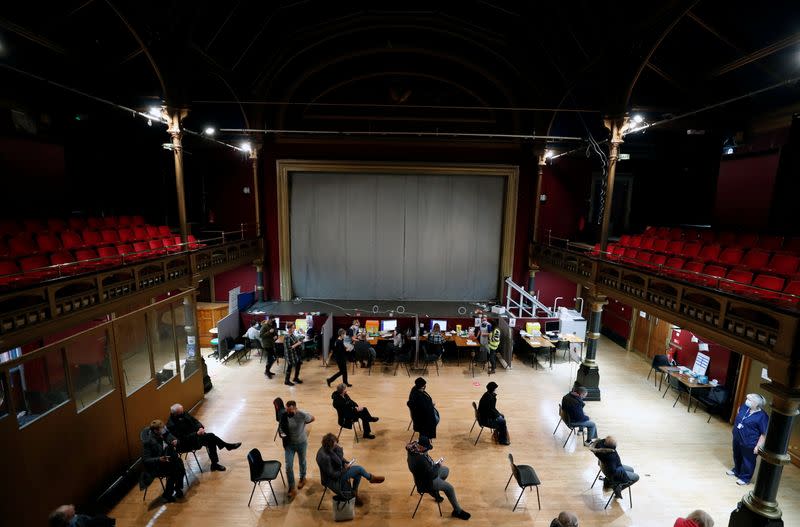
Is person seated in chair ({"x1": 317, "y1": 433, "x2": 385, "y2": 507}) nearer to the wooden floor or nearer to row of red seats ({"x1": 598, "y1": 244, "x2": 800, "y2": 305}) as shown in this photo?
the wooden floor

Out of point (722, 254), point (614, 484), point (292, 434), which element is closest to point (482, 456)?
point (614, 484)

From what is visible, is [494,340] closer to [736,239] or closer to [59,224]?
[736,239]

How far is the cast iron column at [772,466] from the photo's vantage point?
499 cm

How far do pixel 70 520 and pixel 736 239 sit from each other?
1291cm

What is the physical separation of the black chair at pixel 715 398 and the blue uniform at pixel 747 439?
2.17 m

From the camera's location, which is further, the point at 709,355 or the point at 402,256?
the point at 402,256

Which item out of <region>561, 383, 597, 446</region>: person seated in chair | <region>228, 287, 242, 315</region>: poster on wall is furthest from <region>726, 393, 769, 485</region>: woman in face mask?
<region>228, 287, 242, 315</region>: poster on wall

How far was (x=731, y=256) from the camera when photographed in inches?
299

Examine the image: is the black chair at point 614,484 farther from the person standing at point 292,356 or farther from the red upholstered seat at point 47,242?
the red upholstered seat at point 47,242

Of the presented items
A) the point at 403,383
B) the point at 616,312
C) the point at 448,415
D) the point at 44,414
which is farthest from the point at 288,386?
the point at 616,312

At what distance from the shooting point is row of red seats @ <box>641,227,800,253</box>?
7.82 meters

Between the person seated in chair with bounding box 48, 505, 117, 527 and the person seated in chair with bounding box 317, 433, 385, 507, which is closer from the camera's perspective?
the person seated in chair with bounding box 48, 505, 117, 527

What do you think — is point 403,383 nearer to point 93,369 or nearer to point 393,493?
point 393,493

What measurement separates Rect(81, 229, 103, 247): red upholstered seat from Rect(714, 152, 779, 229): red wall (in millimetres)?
16246
